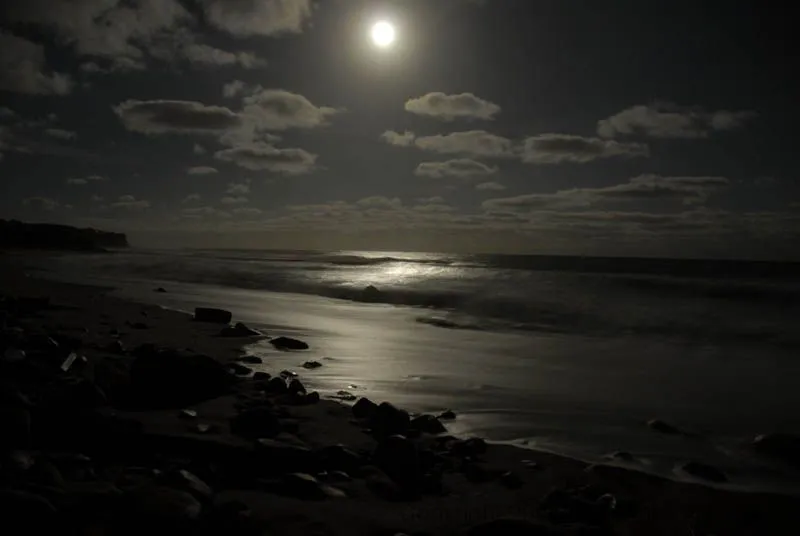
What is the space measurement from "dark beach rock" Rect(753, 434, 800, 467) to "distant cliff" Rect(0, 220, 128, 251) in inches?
3733

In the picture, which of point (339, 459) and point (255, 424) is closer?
point (339, 459)

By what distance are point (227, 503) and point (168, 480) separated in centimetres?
42

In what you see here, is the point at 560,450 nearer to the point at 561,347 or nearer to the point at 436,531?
the point at 436,531

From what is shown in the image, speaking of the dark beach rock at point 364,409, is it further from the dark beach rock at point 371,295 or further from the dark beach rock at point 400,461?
the dark beach rock at point 371,295

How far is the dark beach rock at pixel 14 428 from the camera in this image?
364cm

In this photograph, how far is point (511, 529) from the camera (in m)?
3.26

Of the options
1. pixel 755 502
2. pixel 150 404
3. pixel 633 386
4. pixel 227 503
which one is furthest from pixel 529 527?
pixel 633 386

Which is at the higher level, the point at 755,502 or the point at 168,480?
the point at 168,480

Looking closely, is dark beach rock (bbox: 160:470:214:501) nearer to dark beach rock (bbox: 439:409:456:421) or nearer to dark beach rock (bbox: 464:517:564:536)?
dark beach rock (bbox: 464:517:564:536)

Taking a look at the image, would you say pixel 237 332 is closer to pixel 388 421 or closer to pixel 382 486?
pixel 388 421

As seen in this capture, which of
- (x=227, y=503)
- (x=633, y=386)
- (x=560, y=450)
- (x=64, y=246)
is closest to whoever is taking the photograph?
(x=227, y=503)

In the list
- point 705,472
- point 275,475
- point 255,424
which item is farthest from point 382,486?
point 705,472

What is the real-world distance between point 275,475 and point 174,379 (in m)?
2.38

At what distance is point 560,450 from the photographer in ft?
16.8
